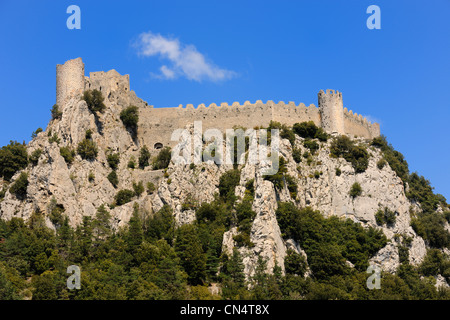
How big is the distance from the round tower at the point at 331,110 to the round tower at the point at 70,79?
83.7 feet

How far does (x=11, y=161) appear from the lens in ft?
231

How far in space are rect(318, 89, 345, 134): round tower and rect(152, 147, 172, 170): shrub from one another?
16633 millimetres

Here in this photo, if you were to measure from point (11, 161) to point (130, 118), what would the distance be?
1327 centimetres

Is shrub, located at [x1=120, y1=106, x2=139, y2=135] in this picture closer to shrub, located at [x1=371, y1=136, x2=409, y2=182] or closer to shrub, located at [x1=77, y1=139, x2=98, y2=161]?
shrub, located at [x1=77, y1=139, x2=98, y2=161]

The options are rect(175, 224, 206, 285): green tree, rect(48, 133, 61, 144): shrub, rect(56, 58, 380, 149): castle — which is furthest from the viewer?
rect(56, 58, 380, 149): castle

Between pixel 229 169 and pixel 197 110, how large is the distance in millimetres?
10365

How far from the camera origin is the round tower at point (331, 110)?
75.4m

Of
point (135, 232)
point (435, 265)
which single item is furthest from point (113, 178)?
point (435, 265)

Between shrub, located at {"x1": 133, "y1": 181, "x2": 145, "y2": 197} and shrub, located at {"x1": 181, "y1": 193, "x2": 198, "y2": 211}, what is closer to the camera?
shrub, located at {"x1": 181, "y1": 193, "x2": 198, "y2": 211}

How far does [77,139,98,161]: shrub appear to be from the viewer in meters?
70.1

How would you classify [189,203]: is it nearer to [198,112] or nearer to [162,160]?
[162,160]

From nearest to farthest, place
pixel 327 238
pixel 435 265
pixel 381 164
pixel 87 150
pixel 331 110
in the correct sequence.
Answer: pixel 327 238 → pixel 435 265 → pixel 87 150 → pixel 381 164 → pixel 331 110

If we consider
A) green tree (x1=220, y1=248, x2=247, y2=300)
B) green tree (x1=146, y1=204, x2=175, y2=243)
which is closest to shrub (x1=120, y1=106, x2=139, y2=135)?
green tree (x1=146, y1=204, x2=175, y2=243)

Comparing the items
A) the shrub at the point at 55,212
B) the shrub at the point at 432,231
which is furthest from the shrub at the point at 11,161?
the shrub at the point at 432,231
